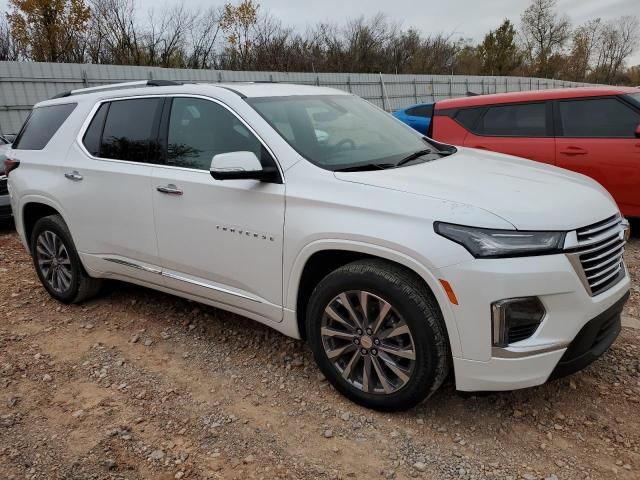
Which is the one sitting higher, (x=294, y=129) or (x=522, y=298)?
(x=294, y=129)

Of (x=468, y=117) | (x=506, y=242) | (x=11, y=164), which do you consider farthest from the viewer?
(x=468, y=117)

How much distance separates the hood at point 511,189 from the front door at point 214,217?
1.71 feet

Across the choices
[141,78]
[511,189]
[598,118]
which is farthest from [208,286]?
[141,78]

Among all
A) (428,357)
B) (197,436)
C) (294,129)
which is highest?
(294,129)

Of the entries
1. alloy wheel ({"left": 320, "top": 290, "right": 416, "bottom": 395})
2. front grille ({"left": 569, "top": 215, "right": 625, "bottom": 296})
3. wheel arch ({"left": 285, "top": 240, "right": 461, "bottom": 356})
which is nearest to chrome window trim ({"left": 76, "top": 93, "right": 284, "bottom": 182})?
wheel arch ({"left": 285, "top": 240, "right": 461, "bottom": 356})

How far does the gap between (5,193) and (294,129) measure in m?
5.93

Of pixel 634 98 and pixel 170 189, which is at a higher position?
pixel 634 98

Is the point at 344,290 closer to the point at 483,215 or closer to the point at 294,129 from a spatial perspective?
the point at 483,215

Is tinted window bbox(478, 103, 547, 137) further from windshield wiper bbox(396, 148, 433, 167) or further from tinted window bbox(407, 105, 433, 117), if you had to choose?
windshield wiper bbox(396, 148, 433, 167)

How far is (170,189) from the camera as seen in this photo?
129 inches

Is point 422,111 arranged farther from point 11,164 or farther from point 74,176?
point 11,164

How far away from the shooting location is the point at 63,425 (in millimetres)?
2801

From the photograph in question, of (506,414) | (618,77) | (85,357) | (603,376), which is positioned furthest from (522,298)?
(618,77)

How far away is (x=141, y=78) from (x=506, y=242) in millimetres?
15030
